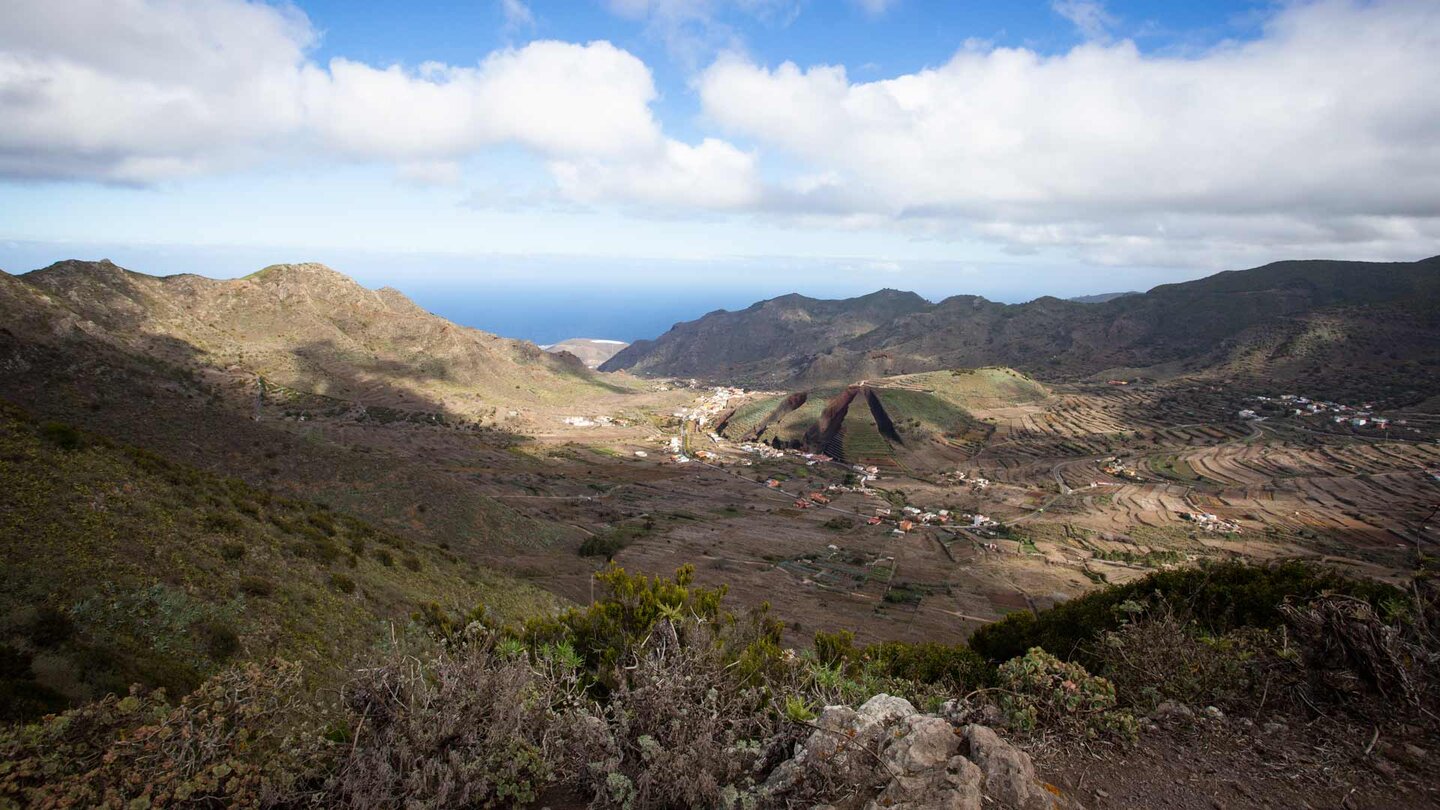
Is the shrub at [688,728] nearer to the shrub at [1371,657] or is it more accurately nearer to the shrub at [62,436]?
the shrub at [1371,657]

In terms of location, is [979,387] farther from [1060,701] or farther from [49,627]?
[49,627]

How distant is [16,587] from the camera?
31.1 feet

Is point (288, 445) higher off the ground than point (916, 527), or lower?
higher

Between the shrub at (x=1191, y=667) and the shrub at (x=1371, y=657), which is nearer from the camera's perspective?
the shrub at (x=1371, y=657)

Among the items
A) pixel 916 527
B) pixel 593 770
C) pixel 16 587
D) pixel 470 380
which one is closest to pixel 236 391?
pixel 470 380

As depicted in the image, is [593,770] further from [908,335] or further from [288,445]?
[908,335]

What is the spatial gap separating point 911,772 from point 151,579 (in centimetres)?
1422

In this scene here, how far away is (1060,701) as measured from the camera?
5.27m

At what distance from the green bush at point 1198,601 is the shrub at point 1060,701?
10.3 ft

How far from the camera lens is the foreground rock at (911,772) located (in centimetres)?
388

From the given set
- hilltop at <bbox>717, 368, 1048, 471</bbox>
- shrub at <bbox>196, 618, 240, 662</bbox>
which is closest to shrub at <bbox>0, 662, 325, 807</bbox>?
shrub at <bbox>196, 618, 240, 662</bbox>

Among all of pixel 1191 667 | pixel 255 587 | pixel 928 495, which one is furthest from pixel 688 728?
pixel 928 495

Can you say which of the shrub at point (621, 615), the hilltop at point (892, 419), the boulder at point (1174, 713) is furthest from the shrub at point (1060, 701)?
the hilltop at point (892, 419)

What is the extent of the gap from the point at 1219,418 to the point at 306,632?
339 feet
